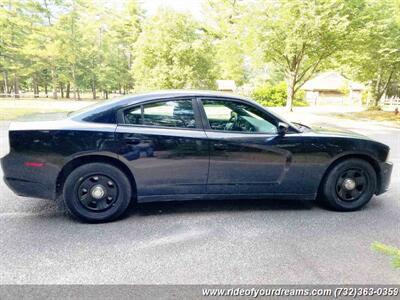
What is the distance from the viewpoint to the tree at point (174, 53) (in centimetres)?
1748

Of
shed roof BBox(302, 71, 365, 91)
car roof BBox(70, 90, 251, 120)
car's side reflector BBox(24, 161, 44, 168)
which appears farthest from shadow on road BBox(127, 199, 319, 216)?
shed roof BBox(302, 71, 365, 91)

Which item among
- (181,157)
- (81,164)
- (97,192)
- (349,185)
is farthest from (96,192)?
(349,185)

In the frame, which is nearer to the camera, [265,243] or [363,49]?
[265,243]

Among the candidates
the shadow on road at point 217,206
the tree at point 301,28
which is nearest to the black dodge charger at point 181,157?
the shadow on road at point 217,206

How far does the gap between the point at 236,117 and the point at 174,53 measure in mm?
14859

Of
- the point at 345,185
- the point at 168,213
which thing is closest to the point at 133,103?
the point at 168,213

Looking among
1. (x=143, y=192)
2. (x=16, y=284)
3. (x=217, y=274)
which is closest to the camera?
(x=16, y=284)

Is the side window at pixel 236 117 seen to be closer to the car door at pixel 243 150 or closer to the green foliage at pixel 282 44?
the car door at pixel 243 150

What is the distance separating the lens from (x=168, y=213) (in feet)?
11.8

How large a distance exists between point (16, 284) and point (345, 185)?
3560 mm

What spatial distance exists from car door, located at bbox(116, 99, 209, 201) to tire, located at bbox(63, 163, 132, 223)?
0.62 ft

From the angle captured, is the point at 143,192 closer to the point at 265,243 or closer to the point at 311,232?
the point at 265,243

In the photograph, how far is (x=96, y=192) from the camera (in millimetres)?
3295

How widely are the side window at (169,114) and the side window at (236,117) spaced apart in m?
0.22
